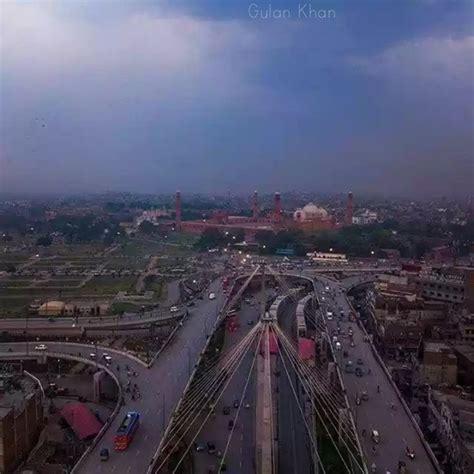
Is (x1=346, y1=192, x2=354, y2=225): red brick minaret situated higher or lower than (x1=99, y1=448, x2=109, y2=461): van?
higher

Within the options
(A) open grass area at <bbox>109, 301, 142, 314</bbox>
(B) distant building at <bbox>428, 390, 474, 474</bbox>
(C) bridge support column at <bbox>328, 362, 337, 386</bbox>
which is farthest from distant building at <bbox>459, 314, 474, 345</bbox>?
(A) open grass area at <bbox>109, 301, 142, 314</bbox>

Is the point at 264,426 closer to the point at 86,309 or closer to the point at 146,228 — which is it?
the point at 86,309

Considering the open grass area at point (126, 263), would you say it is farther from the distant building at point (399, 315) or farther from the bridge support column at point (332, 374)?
the bridge support column at point (332, 374)

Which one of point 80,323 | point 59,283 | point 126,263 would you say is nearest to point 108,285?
point 59,283

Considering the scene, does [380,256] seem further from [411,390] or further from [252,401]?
[252,401]

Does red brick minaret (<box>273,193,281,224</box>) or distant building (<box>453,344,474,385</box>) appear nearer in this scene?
distant building (<box>453,344,474,385</box>)

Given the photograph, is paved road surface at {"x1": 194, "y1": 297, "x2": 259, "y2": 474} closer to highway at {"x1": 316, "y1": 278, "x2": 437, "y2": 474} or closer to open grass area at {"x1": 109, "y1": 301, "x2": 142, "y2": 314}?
highway at {"x1": 316, "y1": 278, "x2": 437, "y2": 474}

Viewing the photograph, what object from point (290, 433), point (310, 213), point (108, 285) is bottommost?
point (108, 285)
